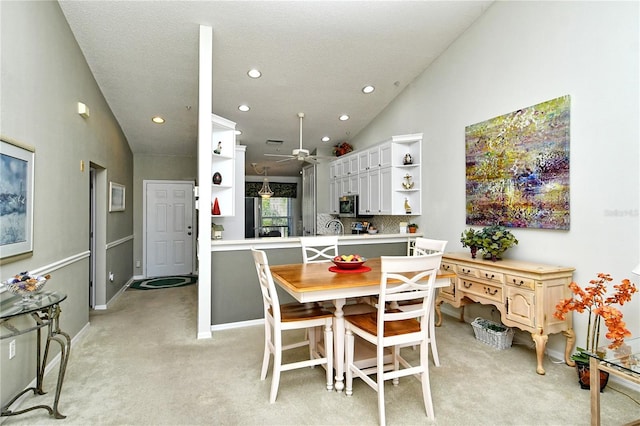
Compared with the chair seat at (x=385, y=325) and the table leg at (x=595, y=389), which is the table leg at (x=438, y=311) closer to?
the chair seat at (x=385, y=325)

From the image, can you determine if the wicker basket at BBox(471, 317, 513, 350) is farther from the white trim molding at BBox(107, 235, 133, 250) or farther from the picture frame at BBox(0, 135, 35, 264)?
the white trim molding at BBox(107, 235, 133, 250)

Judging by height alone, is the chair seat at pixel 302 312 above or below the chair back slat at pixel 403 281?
below

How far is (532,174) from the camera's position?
10.8ft

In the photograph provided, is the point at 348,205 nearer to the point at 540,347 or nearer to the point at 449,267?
the point at 449,267

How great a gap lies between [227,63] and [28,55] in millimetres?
2069

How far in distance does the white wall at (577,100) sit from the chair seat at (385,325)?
5.55 ft

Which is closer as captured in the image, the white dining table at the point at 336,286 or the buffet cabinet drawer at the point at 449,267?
the white dining table at the point at 336,286

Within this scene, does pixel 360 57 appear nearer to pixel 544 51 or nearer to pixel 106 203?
pixel 544 51

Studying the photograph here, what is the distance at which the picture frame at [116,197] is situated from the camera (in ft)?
16.2

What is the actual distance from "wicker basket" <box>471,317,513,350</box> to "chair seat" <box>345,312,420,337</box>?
1365 mm

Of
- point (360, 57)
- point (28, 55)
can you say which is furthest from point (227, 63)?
point (28, 55)

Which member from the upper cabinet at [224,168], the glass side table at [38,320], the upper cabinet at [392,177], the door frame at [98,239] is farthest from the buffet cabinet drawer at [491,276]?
the door frame at [98,239]

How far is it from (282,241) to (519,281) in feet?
7.88

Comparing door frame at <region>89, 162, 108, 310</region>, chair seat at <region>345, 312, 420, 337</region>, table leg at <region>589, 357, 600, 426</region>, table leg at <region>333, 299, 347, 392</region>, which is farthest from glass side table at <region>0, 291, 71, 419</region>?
table leg at <region>589, 357, 600, 426</region>
